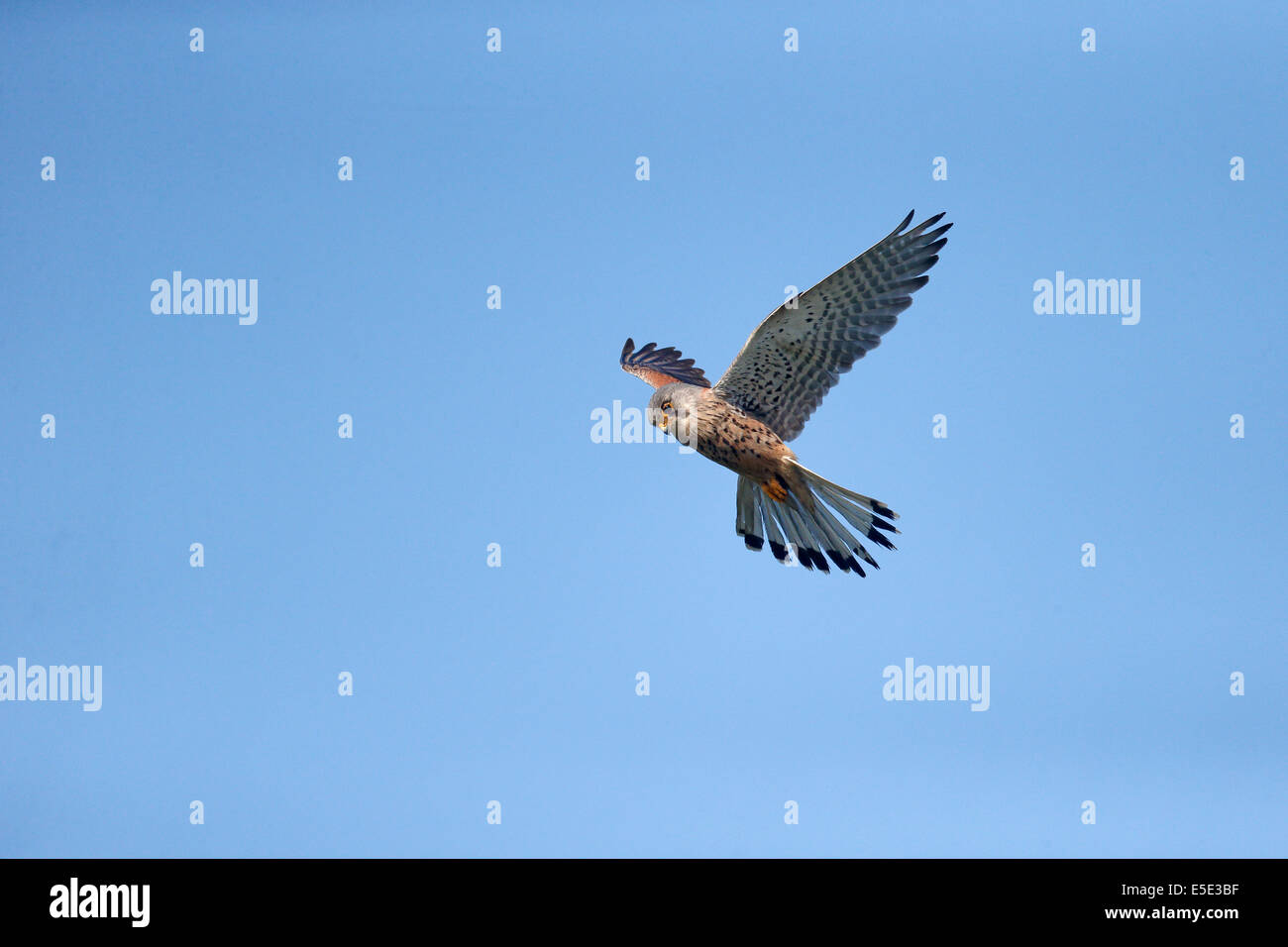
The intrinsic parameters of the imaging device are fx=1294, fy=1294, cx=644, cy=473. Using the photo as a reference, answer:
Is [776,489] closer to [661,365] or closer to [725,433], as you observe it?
[725,433]

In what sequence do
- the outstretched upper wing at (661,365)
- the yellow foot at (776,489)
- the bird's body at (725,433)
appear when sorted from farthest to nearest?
the outstretched upper wing at (661,365), the yellow foot at (776,489), the bird's body at (725,433)

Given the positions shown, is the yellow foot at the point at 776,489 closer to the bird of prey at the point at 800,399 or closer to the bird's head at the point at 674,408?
the bird of prey at the point at 800,399

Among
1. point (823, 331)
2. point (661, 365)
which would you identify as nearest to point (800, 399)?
point (823, 331)

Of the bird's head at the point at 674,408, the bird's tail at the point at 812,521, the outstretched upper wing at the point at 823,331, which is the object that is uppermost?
the outstretched upper wing at the point at 823,331

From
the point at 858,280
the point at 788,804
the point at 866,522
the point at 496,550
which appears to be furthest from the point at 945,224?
the point at 496,550

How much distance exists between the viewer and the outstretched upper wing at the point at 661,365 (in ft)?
30.1

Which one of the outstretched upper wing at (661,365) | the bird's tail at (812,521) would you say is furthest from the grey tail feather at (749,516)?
the outstretched upper wing at (661,365)

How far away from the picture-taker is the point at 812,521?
7.51m

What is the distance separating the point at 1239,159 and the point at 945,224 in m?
4.59

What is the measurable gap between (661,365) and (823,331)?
2.24 metres

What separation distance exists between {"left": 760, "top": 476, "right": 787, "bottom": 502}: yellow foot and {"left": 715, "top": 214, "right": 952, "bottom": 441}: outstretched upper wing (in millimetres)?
292

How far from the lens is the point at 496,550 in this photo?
34.2ft

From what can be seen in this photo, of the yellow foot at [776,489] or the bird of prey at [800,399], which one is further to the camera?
the yellow foot at [776,489]
